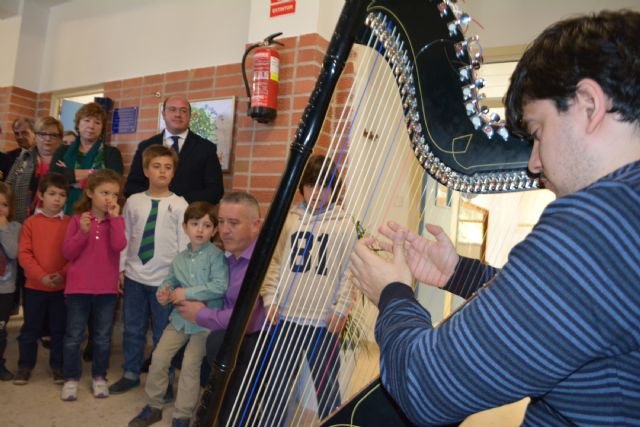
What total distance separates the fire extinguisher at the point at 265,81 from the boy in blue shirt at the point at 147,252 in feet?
1.81

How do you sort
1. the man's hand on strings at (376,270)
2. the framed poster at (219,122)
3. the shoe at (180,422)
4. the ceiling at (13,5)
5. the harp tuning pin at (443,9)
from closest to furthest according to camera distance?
the man's hand on strings at (376,270), the harp tuning pin at (443,9), the shoe at (180,422), the framed poster at (219,122), the ceiling at (13,5)

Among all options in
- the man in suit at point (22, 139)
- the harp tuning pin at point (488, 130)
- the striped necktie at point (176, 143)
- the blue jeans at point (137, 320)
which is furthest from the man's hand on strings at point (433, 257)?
the man in suit at point (22, 139)

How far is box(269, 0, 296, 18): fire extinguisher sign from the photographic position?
267 centimetres

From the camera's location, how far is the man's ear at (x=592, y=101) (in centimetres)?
57

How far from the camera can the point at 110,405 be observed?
2238 millimetres

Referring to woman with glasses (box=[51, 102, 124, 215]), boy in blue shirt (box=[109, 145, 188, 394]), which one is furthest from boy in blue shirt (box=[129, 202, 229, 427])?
woman with glasses (box=[51, 102, 124, 215])

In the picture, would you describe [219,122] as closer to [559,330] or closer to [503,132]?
[503,132]

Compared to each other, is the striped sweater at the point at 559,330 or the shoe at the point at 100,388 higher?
the striped sweater at the point at 559,330

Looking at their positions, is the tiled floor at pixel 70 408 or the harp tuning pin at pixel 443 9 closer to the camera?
the harp tuning pin at pixel 443 9

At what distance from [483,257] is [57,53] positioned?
4.24 metres

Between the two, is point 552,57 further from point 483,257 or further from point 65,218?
point 65,218

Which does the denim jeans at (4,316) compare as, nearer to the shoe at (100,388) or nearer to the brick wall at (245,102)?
the shoe at (100,388)

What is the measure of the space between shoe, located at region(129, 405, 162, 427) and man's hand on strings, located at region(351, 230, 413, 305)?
1.69m

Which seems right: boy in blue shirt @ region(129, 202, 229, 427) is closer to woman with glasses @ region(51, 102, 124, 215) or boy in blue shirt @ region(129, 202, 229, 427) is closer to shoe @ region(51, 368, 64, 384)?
shoe @ region(51, 368, 64, 384)
